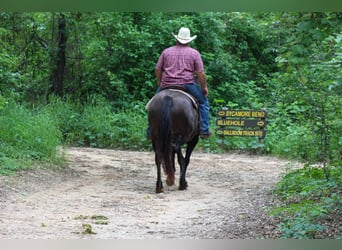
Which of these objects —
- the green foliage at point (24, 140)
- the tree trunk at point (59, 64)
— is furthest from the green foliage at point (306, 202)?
the tree trunk at point (59, 64)

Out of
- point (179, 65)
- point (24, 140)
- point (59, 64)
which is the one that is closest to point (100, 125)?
point (59, 64)

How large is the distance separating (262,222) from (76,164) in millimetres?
4657

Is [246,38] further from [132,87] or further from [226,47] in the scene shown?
[132,87]

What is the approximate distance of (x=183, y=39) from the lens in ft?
27.3

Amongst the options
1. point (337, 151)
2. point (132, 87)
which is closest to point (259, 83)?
point (132, 87)

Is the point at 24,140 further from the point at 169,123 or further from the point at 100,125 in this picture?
the point at 100,125

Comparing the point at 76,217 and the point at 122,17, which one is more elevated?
the point at 122,17

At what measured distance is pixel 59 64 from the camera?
1689 centimetres

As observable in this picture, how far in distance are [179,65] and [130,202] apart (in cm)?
192

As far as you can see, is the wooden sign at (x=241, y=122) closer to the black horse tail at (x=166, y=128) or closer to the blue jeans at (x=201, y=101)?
the blue jeans at (x=201, y=101)

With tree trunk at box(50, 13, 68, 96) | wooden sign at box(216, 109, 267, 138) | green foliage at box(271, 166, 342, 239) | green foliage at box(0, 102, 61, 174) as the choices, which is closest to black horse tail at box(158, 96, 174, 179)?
green foliage at box(271, 166, 342, 239)

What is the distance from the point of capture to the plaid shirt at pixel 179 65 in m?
8.22

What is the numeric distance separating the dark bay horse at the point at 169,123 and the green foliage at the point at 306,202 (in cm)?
124

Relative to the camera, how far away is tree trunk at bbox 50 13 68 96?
16562mm
